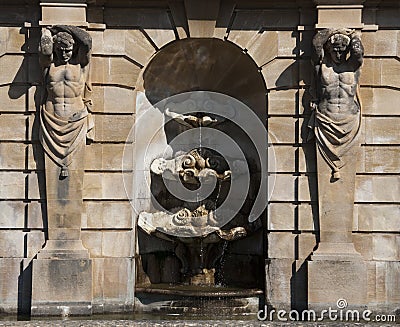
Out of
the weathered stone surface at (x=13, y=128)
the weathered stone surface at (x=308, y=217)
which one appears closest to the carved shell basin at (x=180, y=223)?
the weathered stone surface at (x=308, y=217)

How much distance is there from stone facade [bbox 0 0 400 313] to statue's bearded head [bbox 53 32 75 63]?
0.34 metres

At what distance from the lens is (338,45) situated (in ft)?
42.4

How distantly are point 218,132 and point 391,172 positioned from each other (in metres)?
3.06

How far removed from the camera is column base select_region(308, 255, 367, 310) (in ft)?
42.4

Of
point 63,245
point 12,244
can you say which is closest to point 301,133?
point 63,245

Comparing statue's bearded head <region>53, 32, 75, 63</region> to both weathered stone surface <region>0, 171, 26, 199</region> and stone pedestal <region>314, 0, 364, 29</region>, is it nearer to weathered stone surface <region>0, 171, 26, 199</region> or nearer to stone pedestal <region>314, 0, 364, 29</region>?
weathered stone surface <region>0, 171, 26, 199</region>

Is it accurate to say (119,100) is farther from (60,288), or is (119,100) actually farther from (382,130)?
(382,130)

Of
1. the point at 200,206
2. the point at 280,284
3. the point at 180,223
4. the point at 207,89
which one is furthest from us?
the point at 207,89

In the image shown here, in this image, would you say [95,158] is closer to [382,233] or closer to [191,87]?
[191,87]

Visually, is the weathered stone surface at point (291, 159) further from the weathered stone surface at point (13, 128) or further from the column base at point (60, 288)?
the weathered stone surface at point (13, 128)

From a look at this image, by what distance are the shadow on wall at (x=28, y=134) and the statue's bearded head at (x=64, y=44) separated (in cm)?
53

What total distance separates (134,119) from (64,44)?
1567 mm

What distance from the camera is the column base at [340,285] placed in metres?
12.9

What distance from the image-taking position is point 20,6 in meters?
13.5
